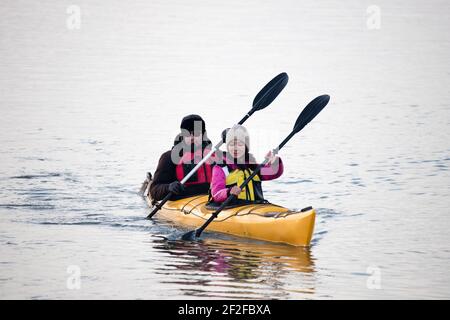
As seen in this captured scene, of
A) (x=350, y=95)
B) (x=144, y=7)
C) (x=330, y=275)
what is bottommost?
(x=330, y=275)

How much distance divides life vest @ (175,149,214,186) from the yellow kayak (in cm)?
59

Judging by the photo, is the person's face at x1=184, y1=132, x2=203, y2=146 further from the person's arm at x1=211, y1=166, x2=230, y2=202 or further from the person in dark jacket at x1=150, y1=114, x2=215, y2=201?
the person's arm at x1=211, y1=166, x2=230, y2=202

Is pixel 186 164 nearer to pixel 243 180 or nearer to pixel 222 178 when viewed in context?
pixel 222 178

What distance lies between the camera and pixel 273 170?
10.7 m

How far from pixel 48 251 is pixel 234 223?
6.61ft

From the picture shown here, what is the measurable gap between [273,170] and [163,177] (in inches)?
70.7

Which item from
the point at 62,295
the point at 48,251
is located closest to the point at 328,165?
the point at 48,251

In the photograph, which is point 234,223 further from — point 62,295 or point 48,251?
point 62,295

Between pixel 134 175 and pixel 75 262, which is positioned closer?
pixel 75 262

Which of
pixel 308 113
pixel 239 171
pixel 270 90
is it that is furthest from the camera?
pixel 270 90

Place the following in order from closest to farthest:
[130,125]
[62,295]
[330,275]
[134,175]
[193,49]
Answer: [62,295] < [330,275] < [134,175] < [130,125] < [193,49]

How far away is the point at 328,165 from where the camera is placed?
15.1 metres

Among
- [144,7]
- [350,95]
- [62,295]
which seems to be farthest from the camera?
[144,7]

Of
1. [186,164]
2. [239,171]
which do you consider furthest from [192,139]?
[239,171]
